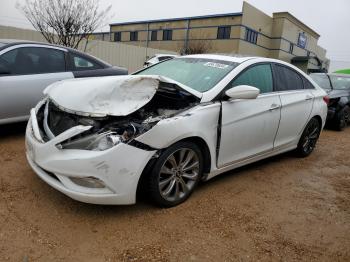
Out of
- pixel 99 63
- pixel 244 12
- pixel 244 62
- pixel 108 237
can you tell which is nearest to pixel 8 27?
pixel 99 63

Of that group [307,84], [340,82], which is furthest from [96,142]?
[340,82]

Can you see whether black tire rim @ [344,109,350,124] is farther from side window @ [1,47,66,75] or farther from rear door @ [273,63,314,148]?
side window @ [1,47,66,75]

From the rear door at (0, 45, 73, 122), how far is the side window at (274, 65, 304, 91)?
326cm

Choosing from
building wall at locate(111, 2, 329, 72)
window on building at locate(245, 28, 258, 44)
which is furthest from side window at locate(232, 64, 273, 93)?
window on building at locate(245, 28, 258, 44)

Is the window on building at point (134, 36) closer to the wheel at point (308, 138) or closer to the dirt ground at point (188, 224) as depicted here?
the wheel at point (308, 138)

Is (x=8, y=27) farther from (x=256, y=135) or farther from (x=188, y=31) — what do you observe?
(x=188, y=31)

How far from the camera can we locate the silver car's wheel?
3.20 m

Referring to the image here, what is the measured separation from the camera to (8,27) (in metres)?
12.4

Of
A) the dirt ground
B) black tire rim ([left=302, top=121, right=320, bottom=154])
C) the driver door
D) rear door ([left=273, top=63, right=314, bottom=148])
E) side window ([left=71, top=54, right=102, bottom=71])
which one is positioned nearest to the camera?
the dirt ground

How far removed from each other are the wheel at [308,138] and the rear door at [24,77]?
388cm

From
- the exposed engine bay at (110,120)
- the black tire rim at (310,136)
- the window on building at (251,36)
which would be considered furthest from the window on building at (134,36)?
the exposed engine bay at (110,120)

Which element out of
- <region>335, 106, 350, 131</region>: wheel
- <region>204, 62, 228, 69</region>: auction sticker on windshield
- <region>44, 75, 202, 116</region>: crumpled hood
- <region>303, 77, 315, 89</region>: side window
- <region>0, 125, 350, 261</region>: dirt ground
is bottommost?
<region>0, 125, 350, 261</region>: dirt ground

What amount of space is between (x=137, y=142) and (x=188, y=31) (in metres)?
39.6

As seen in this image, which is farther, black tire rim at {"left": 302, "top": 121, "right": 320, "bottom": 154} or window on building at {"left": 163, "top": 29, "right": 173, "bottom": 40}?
window on building at {"left": 163, "top": 29, "right": 173, "bottom": 40}
